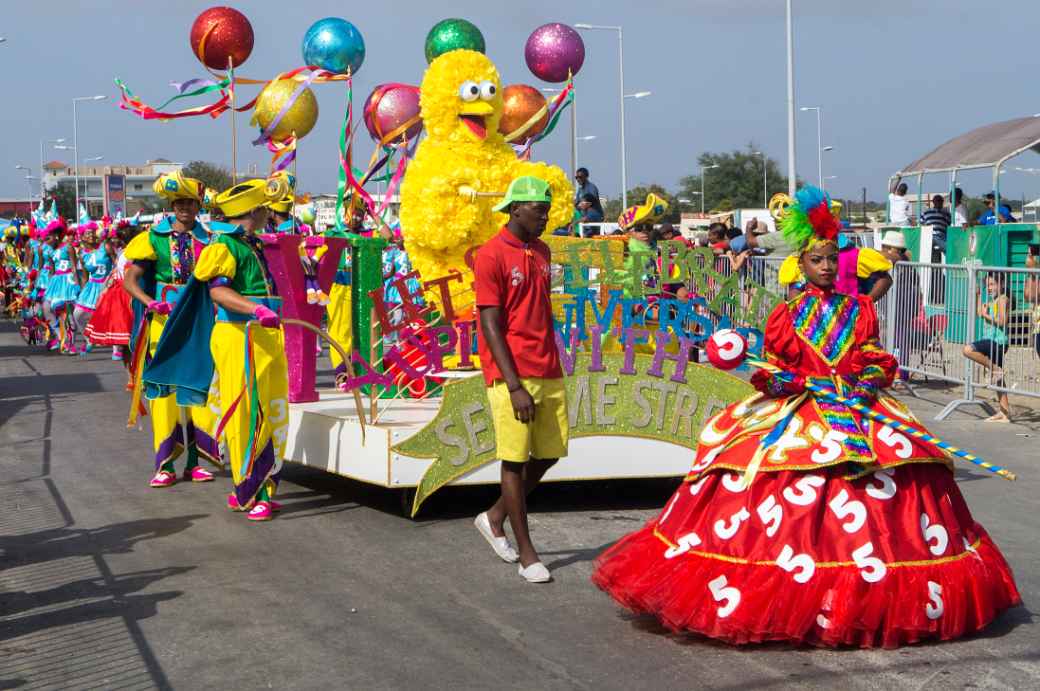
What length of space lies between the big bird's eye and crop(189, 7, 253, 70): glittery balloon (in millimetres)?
→ 3582

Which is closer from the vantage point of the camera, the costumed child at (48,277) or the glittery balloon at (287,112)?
the glittery balloon at (287,112)

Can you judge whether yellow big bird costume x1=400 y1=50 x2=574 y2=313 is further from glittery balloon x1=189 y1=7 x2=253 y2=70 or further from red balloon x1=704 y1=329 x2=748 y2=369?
red balloon x1=704 y1=329 x2=748 y2=369

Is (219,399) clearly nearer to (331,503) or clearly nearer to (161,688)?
(331,503)

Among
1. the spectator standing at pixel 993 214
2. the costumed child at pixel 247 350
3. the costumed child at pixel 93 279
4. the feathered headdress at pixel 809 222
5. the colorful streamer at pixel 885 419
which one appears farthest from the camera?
the spectator standing at pixel 993 214

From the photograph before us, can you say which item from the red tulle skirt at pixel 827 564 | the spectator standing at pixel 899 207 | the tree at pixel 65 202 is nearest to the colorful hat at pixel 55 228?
the spectator standing at pixel 899 207

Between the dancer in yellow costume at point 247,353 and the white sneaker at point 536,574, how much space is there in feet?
7.17

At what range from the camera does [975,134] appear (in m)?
22.3

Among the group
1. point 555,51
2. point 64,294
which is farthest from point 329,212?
point 555,51

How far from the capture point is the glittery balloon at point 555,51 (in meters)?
14.5

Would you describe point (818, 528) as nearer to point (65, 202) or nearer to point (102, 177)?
point (65, 202)

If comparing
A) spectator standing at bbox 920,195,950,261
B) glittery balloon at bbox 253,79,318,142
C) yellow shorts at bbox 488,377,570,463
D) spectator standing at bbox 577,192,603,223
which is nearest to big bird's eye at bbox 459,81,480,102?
glittery balloon at bbox 253,79,318,142

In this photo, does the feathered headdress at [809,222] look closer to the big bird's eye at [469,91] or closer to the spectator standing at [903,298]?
the big bird's eye at [469,91]

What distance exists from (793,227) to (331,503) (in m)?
3.82

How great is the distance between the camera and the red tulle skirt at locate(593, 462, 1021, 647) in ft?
16.0
